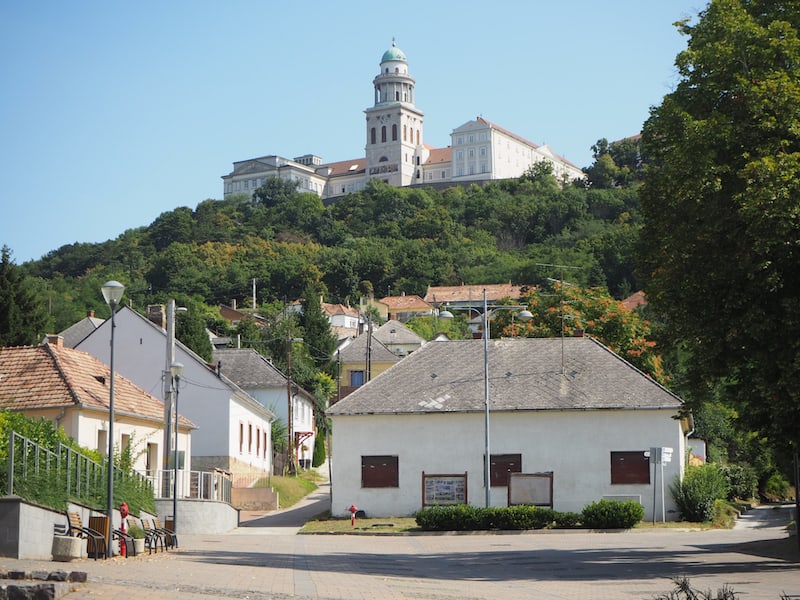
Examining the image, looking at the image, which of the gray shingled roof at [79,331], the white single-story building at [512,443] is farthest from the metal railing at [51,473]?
the gray shingled roof at [79,331]

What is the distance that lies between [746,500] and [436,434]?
21.4 meters

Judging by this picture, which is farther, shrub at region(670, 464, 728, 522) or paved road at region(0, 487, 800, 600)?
shrub at region(670, 464, 728, 522)

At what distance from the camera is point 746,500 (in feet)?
179

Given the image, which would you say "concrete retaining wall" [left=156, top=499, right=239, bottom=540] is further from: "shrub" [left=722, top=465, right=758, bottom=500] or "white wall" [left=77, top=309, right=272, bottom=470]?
"shrub" [left=722, top=465, right=758, bottom=500]

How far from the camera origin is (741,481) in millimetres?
53438

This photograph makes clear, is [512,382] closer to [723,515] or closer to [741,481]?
[723,515]

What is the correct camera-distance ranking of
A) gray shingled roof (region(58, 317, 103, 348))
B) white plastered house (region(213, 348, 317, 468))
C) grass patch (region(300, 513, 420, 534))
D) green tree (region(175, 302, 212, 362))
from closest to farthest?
grass patch (region(300, 513, 420, 534))
white plastered house (region(213, 348, 317, 468))
gray shingled roof (region(58, 317, 103, 348))
green tree (region(175, 302, 212, 362))

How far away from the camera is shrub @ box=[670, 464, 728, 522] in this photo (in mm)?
37750

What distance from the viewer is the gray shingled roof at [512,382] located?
40281 mm

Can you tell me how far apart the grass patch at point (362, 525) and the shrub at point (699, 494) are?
9.21m

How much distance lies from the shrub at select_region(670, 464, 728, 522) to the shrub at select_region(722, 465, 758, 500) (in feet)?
45.8

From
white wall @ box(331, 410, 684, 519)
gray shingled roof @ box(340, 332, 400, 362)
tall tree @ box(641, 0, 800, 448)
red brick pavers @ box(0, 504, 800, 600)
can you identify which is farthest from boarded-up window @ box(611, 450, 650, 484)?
gray shingled roof @ box(340, 332, 400, 362)

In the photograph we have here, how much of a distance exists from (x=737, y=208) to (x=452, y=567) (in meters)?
9.06

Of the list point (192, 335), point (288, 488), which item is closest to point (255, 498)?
point (288, 488)
